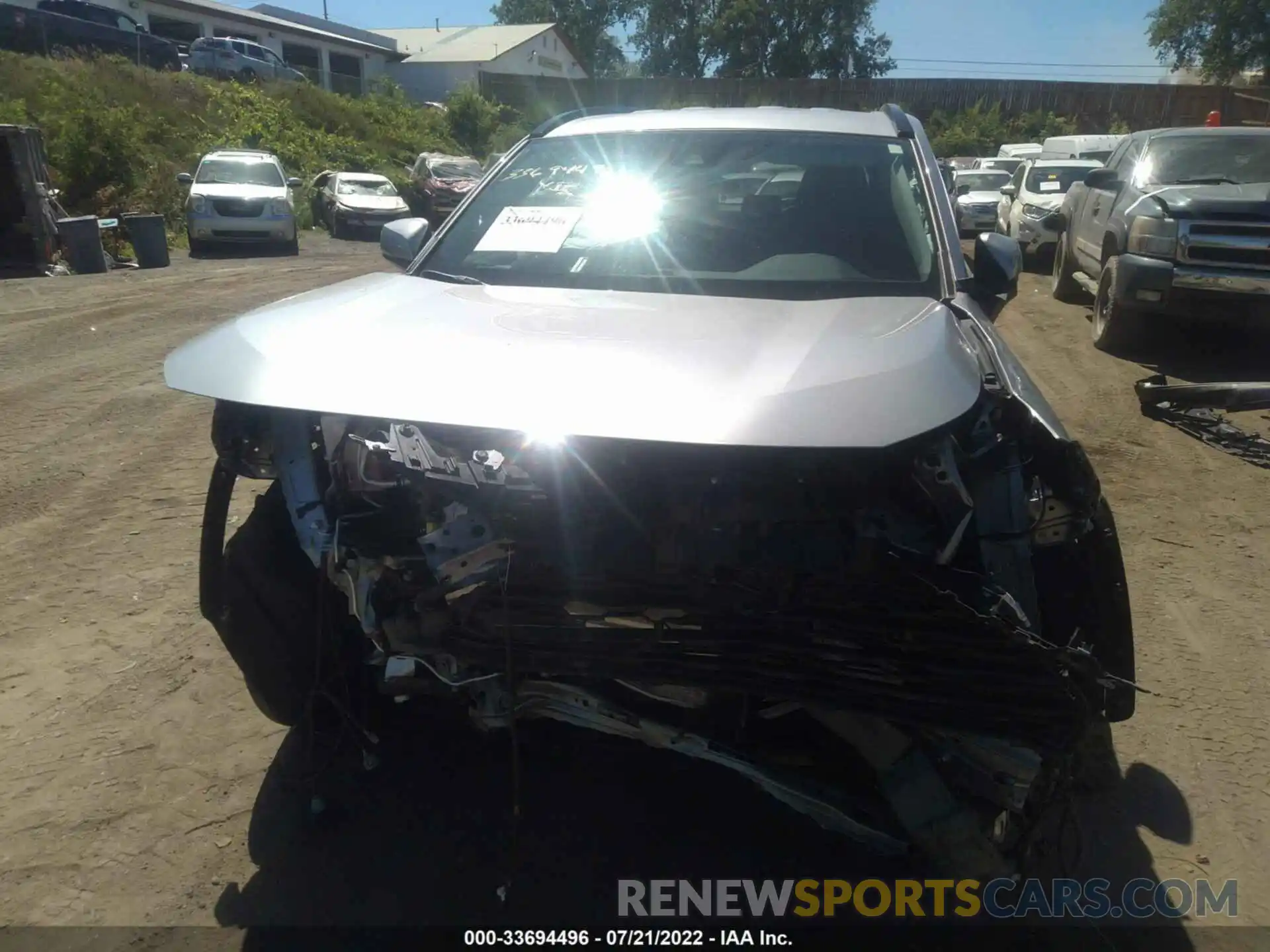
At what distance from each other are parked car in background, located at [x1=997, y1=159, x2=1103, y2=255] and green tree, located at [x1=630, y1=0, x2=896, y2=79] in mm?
49694

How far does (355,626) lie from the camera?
2.57 m

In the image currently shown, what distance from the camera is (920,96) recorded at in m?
40.6

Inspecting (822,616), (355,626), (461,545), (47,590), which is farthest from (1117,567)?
(47,590)

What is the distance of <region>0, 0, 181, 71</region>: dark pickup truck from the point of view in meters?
27.4

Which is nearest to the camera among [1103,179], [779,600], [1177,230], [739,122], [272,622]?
[779,600]

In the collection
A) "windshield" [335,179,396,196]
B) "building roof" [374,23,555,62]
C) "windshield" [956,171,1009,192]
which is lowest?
"windshield" [335,179,396,196]

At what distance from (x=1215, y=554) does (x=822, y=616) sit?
3429mm

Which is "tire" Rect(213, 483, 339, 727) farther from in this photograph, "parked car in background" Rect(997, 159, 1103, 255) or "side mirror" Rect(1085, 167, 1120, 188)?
"parked car in background" Rect(997, 159, 1103, 255)

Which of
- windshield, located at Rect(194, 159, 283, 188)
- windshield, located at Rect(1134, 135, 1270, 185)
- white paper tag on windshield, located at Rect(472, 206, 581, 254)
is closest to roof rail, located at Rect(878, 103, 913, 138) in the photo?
white paper tag on windshield, located at Rect(472, 206, 581, 254)

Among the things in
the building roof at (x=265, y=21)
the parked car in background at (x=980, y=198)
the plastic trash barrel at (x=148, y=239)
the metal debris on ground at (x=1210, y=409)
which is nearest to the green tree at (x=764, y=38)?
the building roof at (x=265, y=21)

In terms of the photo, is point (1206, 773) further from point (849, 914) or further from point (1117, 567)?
point (849, 914)

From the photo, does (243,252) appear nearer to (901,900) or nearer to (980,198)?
(980,198)

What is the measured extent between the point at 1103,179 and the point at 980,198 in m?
10.2

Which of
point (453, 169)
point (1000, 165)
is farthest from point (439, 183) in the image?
point (1000, 165)
